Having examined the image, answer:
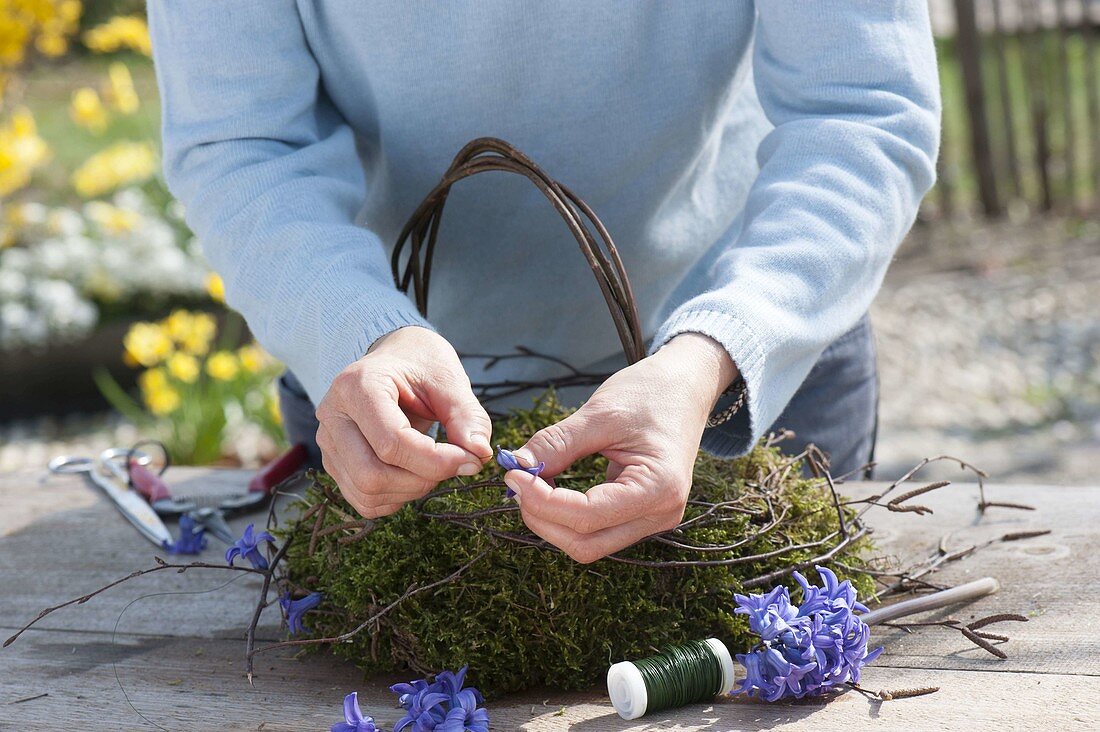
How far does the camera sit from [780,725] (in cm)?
82

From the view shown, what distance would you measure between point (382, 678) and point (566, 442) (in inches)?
12.3

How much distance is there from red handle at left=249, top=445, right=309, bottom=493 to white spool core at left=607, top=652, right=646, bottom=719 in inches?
27.8

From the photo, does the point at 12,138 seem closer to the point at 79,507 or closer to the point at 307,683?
the point at 79,507

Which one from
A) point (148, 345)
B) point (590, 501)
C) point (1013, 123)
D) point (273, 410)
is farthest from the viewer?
point (1013, 123)

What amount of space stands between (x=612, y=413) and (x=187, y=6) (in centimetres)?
69

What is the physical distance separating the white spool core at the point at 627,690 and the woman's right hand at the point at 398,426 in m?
0.19

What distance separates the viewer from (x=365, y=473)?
0.81 m

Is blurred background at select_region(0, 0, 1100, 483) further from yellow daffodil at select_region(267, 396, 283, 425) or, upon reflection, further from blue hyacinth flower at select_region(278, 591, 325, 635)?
blue hyacinth flower at select_region(278, 591, 325, 635)

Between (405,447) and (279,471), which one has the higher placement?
(405,447)

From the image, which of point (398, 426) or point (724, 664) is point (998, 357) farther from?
point (398, 426)

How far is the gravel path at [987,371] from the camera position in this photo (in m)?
3.22

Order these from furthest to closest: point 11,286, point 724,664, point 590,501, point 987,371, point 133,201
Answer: point 133,201, point 11,286, point 987,371, point 724,664, point 590,501

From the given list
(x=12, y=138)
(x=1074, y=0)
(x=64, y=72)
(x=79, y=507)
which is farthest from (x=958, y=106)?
(x=64, y=72)

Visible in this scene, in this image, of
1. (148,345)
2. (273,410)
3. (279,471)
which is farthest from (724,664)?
(148,345)
